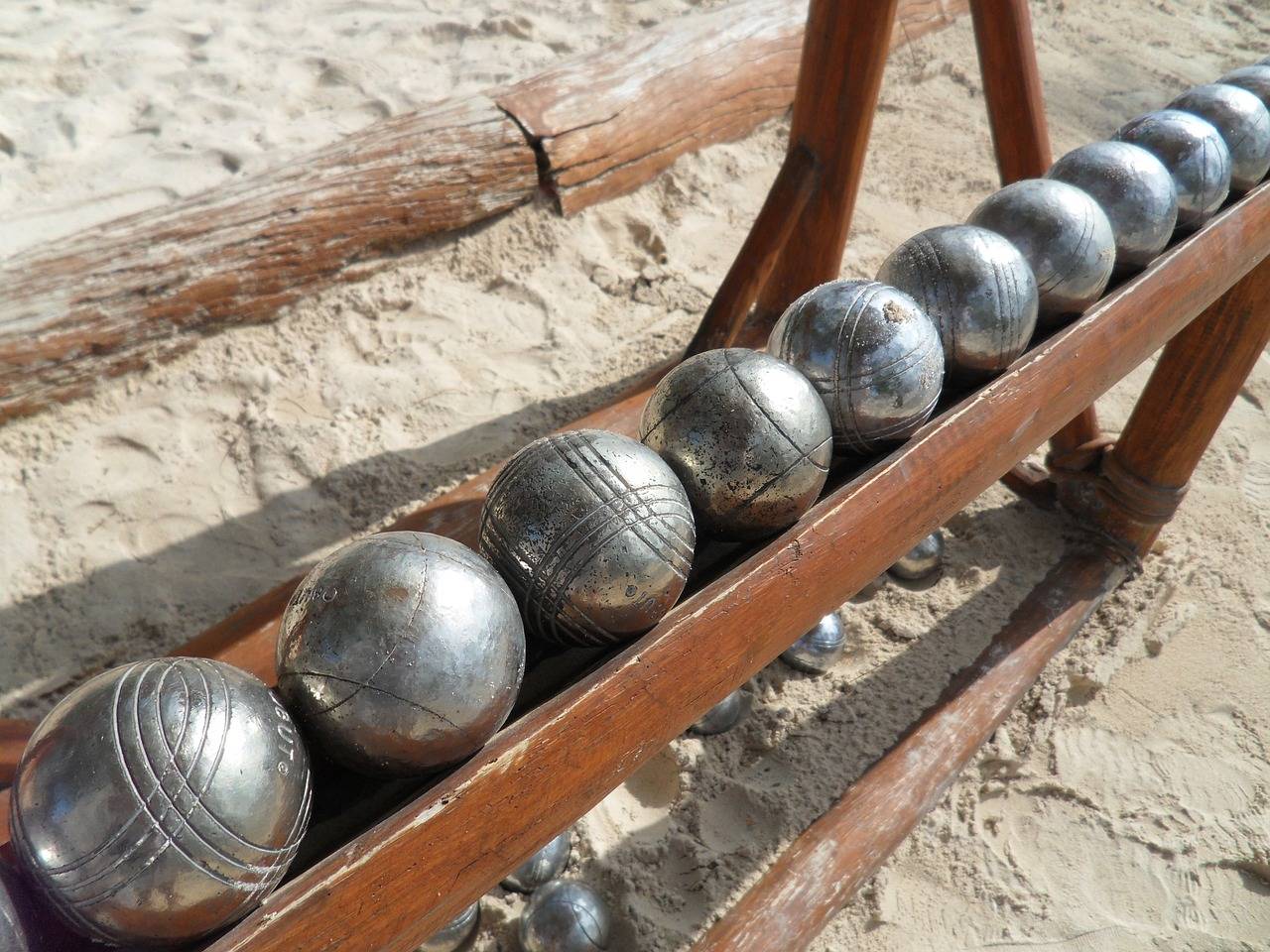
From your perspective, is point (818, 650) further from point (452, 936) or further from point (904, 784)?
point (452, 936)

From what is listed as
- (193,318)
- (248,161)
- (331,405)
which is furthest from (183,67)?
(331,405)

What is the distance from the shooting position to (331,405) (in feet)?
8.65

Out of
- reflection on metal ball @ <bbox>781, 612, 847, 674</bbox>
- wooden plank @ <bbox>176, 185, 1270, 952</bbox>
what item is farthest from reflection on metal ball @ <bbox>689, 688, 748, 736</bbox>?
wooden plank @ <bbox>176, 185, 1270, 952</bbox>

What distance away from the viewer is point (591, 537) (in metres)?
1.03

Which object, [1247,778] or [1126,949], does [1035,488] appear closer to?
[1247,778]

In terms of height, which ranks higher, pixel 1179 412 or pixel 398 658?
pixel 398 658

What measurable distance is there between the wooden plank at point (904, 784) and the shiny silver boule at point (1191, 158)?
0.94 m

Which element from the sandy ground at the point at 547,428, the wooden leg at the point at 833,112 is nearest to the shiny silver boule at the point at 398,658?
the sandy ground at the point at 547,428

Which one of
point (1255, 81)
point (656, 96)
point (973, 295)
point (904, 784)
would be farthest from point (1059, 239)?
point (656, 96)

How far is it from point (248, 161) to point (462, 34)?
1.14m

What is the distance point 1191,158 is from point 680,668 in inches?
50.3

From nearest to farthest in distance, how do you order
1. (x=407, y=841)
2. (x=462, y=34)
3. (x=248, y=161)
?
(x=407, y=841) < (x=248, y=161) < (x=462, y=34)

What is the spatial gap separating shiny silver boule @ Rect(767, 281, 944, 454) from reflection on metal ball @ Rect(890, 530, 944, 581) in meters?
1.17

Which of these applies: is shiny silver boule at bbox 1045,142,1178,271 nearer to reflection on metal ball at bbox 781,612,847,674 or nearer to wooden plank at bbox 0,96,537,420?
reflection on metal ball at bbox 781,612,847,674
